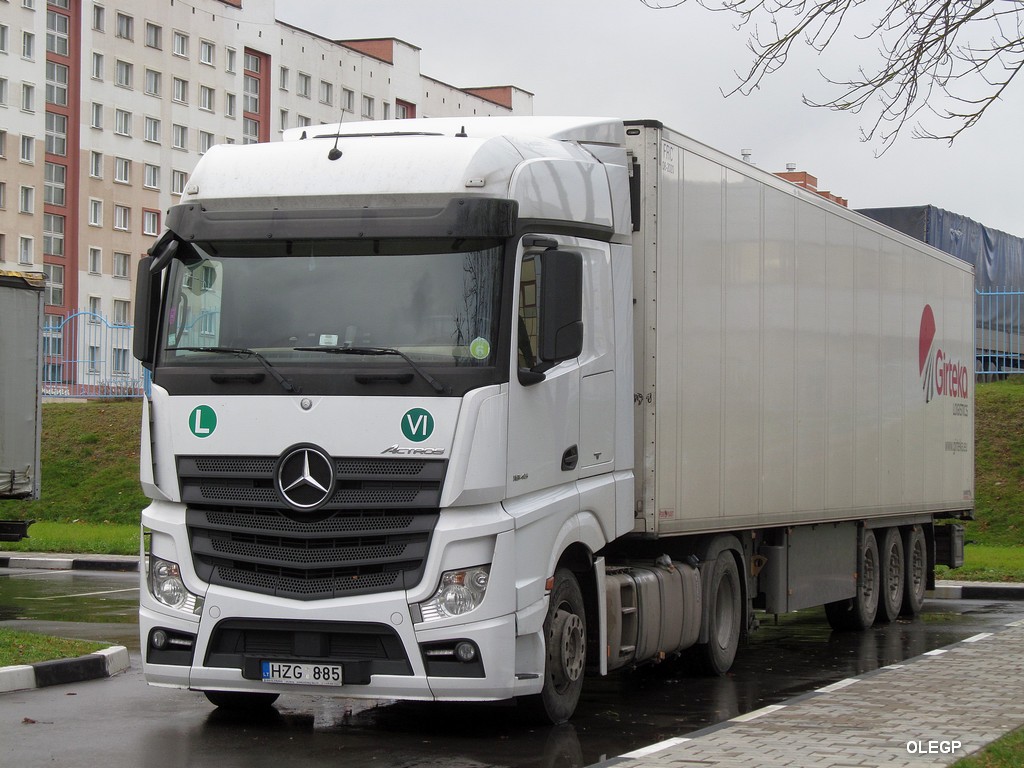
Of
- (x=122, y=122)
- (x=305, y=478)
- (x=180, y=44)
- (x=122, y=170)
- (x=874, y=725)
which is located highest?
(x=180, y=44)

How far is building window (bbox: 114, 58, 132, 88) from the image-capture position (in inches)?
2923

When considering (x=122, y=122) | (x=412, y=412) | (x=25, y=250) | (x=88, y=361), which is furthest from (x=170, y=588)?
(x=122, y=122)

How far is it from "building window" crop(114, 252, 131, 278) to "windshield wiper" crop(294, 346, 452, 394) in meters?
68.8

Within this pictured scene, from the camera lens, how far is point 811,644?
46.9 feet

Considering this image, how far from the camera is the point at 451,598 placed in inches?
322

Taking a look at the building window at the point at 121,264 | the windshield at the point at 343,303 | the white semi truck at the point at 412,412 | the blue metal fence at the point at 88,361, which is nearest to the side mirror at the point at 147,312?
the white semi truck at the point at 412,412

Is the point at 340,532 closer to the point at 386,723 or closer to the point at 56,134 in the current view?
the point at 386,723

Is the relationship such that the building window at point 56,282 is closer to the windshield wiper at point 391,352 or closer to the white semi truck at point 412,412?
the white semi truck at point 412,412

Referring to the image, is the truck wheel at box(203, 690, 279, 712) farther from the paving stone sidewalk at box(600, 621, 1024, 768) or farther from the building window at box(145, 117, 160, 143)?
the building window at box(145, 117, 160, 143)

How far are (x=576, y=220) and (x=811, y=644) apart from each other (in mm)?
6464

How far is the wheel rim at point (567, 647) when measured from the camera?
8.95 m

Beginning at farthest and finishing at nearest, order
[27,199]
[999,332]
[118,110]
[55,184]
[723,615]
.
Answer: [118,110]
[55,184]
[27,199]
[999,332]
[723,615]

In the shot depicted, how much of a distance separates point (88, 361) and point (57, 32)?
38636 millimetres

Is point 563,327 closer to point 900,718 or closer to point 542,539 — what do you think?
point 542,539
